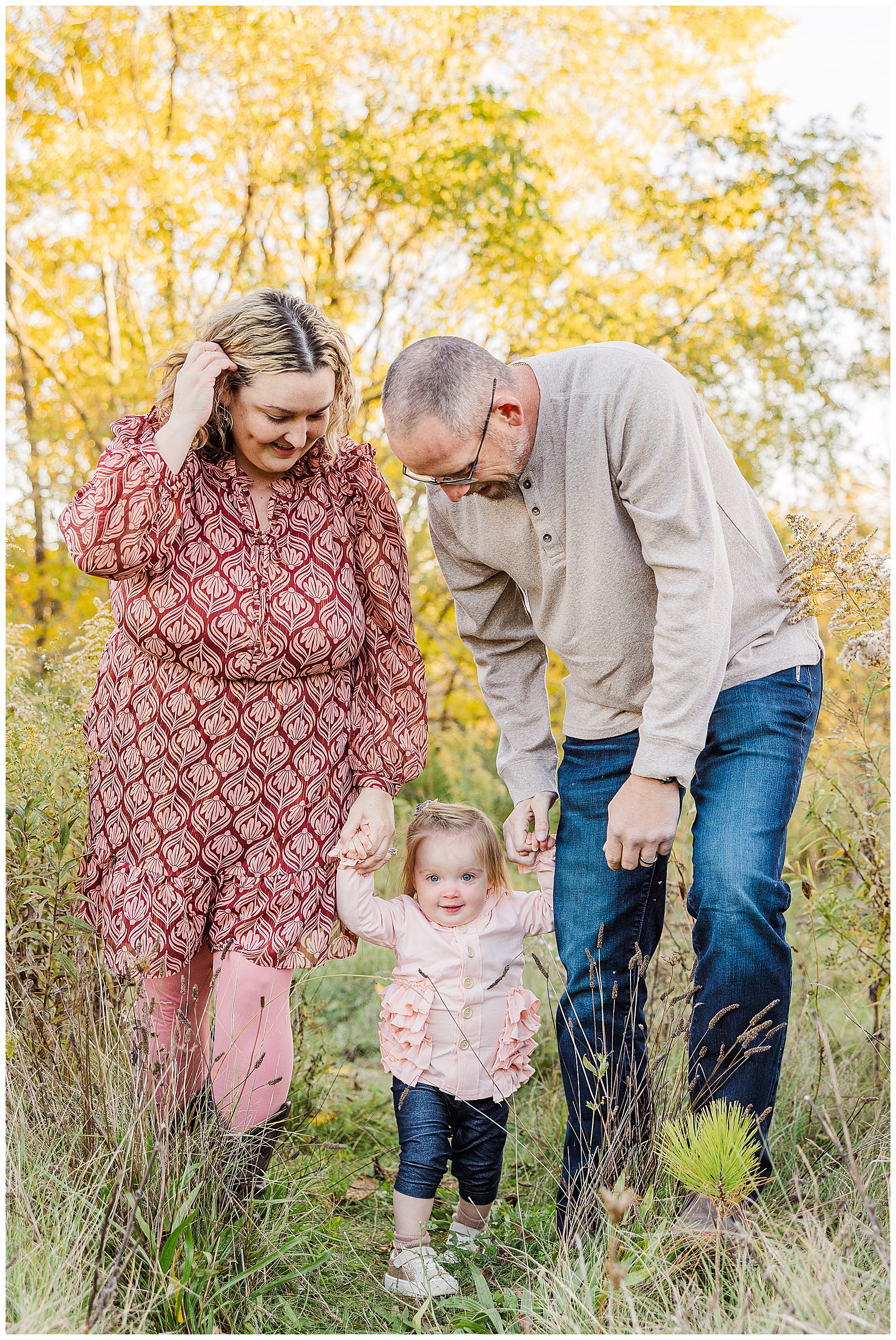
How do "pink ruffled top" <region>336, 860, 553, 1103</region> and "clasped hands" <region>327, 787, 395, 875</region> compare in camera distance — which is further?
"pink ruffled top" <region>336, 860, 553, 1103</region>

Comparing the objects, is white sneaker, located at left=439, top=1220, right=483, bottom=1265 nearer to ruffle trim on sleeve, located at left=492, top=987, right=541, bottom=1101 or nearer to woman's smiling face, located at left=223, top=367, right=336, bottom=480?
ruffle trim on sleeve, located at left=492, top=987, right=541, bottom=1101

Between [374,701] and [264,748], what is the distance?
13.0 inches

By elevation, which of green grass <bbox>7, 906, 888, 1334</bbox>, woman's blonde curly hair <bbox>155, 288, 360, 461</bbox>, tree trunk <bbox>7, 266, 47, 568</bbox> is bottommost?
green grass <bbox>7, 906, 888, 1334</bbox>

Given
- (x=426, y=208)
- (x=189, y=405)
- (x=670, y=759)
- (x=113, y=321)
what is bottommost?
(x=670, y=759)

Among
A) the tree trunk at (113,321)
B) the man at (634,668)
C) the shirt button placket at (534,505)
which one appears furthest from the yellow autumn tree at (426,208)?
the shirt button placket at (534,505)

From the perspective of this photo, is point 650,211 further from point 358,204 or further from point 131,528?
point 131,528

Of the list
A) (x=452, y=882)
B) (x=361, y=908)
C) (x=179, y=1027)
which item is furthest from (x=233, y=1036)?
(x=452, y=882)

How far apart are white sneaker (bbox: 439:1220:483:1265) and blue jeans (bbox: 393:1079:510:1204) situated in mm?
74

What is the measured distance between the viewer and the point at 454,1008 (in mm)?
2666

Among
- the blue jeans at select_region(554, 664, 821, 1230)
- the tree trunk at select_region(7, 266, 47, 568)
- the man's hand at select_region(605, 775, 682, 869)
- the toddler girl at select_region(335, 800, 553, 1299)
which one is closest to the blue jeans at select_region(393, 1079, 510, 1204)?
the toddler girl at select_region(335, 800, 553, 1299)

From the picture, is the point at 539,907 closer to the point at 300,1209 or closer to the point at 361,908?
the point at 361,908

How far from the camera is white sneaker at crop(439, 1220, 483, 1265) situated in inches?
98.3

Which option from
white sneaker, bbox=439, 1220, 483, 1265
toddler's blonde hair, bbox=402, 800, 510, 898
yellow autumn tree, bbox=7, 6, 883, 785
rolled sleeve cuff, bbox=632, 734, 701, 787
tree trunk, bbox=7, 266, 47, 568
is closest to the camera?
rolled sleeve cuff, bbox=632, 734, 701, 787

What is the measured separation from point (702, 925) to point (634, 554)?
2.52ft
